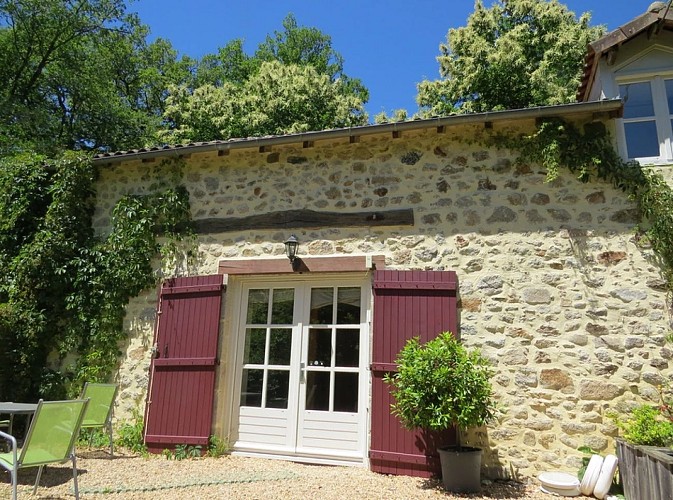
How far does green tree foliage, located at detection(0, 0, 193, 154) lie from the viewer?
1215 cm

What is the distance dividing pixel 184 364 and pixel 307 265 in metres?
1.76

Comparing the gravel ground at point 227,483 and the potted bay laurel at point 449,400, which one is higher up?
the potted bay laurel at point 449,400

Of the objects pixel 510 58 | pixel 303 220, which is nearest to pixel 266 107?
pixel 510 58

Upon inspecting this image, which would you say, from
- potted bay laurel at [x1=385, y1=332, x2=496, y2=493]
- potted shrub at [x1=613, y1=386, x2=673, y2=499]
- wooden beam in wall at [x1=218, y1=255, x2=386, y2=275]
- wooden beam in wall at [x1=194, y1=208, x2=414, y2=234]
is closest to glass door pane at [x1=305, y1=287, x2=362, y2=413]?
wooden beam in wall at [x1=218, y1=255, x2=386, y2=275]

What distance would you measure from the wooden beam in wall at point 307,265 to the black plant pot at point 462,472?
195 centimetres

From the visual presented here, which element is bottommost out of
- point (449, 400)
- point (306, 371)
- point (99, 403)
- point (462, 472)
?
point (462, 472)

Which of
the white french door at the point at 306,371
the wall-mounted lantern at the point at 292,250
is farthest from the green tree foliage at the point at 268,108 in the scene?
the white french door at the point at 306,371

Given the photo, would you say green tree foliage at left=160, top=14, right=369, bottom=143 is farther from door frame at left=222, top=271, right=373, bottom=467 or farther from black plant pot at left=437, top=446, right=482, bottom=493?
black plant pot at left=437, top=446, right=482, bottom=493

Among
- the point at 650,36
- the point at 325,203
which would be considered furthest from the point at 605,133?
the point at 325,203

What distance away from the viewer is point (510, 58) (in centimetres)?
1210

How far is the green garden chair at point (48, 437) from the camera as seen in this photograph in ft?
11.2

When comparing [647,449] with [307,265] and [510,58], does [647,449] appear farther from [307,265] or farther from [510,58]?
[510,58]

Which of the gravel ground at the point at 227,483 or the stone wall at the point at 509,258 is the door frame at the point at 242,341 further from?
the stone wall at the point at 509,258

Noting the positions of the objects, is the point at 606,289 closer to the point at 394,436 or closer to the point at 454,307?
the point at 454,307
